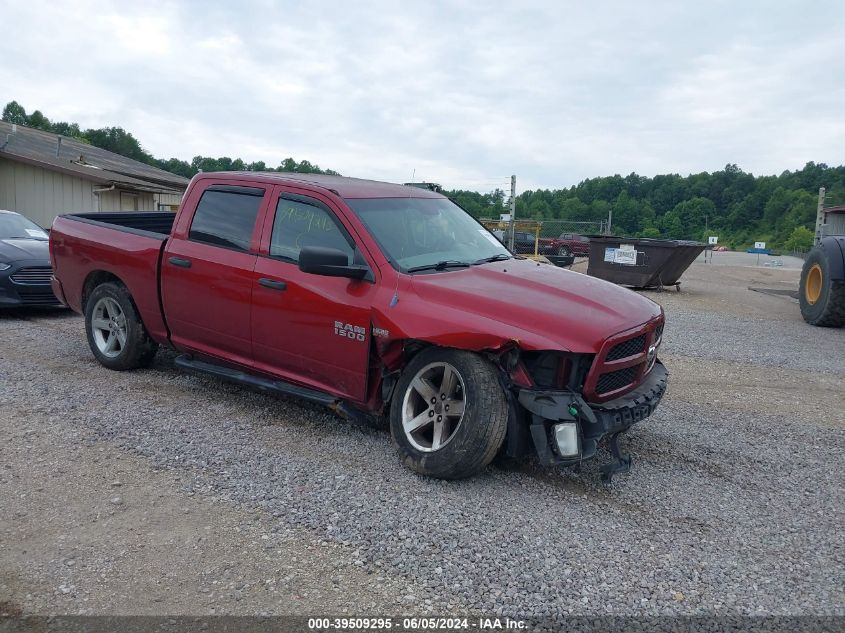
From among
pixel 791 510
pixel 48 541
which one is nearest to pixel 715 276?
pixel 791 510

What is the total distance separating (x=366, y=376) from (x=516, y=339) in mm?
1123

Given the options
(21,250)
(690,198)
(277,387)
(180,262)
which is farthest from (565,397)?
(690,198)

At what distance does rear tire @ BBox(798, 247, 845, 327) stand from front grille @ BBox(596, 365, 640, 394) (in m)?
8.76

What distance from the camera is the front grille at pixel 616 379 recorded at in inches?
165

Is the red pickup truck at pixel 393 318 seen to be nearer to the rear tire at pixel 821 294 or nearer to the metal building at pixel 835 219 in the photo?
the rear tire at pixel 821 294

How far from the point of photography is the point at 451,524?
376 centimetres

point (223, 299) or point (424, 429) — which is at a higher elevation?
point (223, 299)

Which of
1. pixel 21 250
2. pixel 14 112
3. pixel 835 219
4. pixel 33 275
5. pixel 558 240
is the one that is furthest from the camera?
pixel 14 112

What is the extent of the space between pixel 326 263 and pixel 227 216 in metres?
1.54

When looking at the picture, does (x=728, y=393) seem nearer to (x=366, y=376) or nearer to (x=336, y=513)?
(x=366, y=376)

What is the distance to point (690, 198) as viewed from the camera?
67188 mm

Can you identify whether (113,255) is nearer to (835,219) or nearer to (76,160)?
(76,160)

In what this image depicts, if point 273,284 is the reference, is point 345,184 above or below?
above

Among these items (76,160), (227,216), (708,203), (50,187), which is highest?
(708,203)
